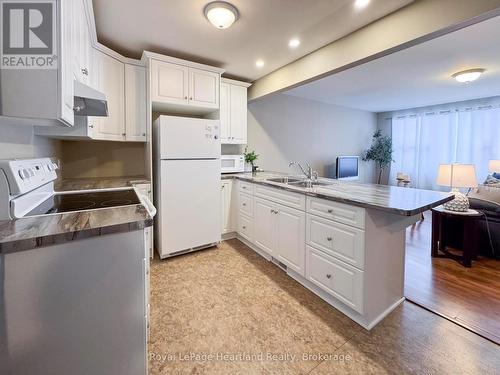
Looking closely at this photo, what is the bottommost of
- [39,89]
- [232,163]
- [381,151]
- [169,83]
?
[232,163]

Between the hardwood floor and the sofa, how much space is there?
13cm

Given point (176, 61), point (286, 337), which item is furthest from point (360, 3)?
point (286, 337)

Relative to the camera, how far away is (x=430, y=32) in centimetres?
176

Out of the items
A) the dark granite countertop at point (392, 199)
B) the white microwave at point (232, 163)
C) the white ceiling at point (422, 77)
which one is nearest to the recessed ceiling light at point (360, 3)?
the white ceiling at point (422, 77)

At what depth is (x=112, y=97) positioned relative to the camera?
2668 mm

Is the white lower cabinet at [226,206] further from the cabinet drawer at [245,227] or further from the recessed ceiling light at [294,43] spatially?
the recessed ceiling light at [294,43]

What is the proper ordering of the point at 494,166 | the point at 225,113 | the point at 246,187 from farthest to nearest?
1. the point at 494,166
2. the point at 225,113
3. the point at 246,187

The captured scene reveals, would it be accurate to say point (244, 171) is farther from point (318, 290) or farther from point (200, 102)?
point (318, 290)

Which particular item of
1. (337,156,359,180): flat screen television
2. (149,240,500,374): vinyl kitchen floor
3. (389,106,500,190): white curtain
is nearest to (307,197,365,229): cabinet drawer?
(149,240,500,374): vinyl kitchen floor

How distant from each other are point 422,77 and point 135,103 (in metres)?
4.20

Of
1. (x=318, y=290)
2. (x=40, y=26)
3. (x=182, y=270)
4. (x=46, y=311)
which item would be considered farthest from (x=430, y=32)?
(x=182, y=270)

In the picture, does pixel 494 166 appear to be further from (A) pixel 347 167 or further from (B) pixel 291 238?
(B) pixel 291 238

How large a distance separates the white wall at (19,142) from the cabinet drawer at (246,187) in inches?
79.0

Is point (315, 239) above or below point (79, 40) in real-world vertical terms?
below
